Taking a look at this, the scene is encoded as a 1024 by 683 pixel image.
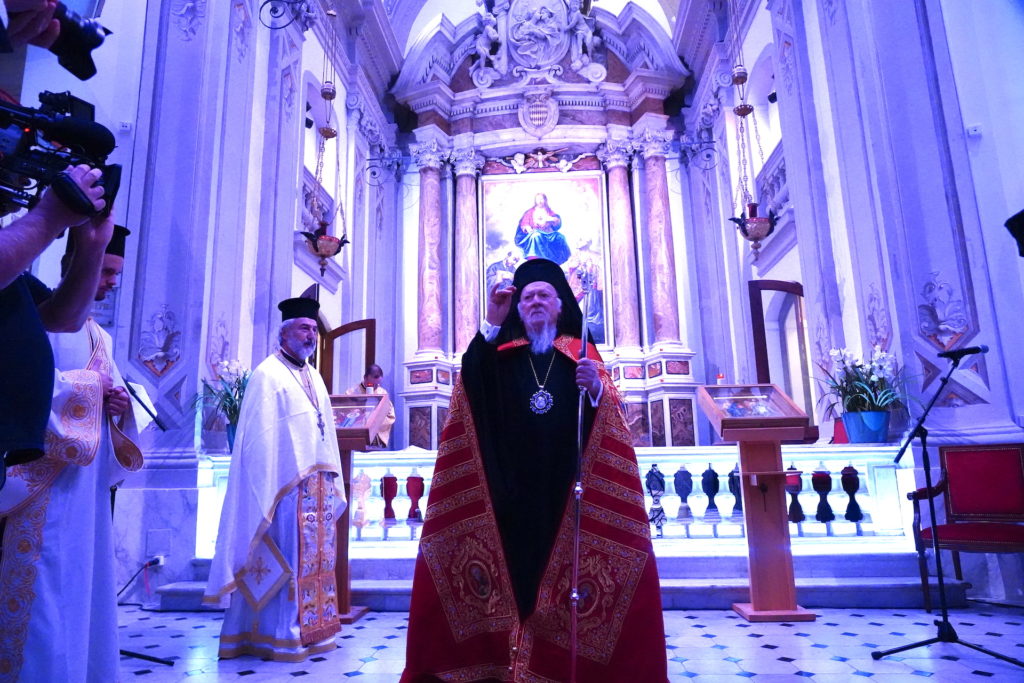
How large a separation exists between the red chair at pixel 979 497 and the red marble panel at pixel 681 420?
6721 mm

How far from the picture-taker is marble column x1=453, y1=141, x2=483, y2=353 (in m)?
12.5

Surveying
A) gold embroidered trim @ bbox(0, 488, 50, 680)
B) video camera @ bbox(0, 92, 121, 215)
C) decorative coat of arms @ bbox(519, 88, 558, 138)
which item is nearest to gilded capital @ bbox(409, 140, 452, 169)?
decorative coat of arms @ bbox(519, 88, 558, 138)

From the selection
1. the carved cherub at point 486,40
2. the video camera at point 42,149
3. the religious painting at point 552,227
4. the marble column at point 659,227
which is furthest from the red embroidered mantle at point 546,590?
the carved cherub at point 486,40

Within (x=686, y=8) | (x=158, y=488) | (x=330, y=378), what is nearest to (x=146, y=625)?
(x=158, y=488)

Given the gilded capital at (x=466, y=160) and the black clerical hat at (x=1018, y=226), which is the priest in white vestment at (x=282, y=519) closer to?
the black clerical hat at (x=1018, y=226)

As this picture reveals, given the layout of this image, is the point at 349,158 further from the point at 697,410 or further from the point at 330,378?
the point at 697,410

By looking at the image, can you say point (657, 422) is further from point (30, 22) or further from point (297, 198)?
point (30, 22)

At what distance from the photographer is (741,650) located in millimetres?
3508

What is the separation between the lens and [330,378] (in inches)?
394

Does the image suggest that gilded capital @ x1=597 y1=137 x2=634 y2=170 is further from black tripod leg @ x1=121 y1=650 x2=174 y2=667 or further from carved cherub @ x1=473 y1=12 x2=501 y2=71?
black tripod leg @ x1=121 y1=650 x2=174 y2=667

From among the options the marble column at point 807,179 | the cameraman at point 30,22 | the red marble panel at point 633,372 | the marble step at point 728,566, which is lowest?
the marble step at point 728,566

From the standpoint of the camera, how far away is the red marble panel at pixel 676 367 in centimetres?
1159

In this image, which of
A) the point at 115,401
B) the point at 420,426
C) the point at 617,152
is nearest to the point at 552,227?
the point at 617,152

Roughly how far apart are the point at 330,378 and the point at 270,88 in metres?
4.05
